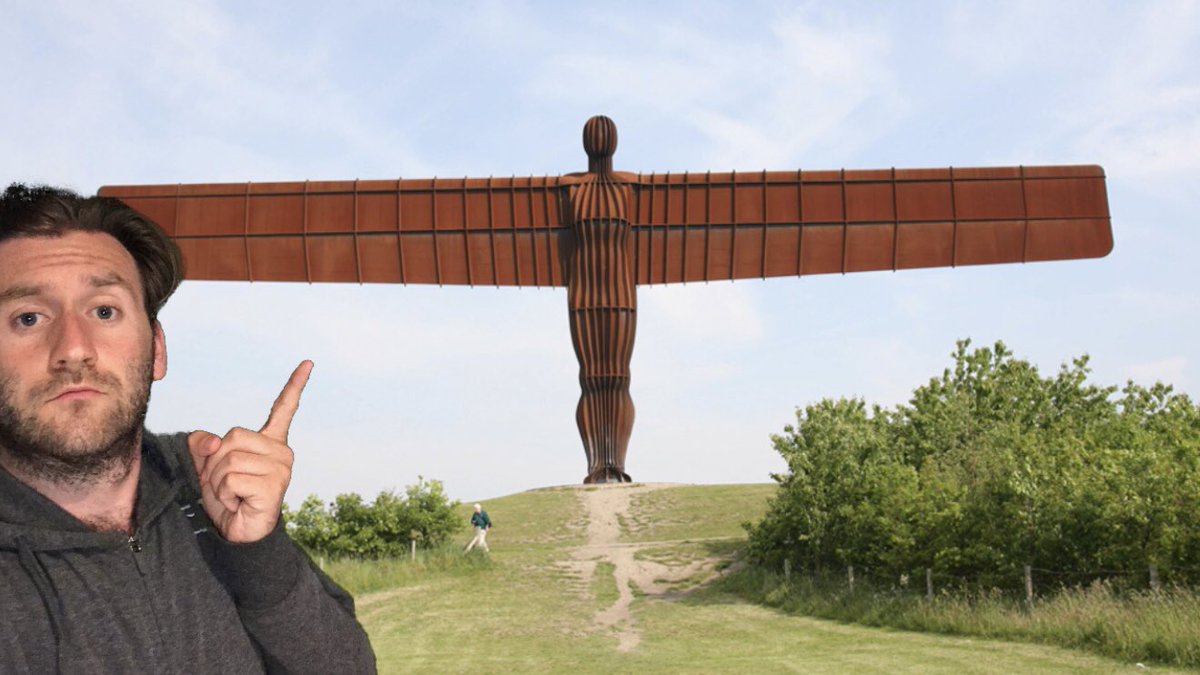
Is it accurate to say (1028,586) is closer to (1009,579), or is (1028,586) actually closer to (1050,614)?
(1009,579)

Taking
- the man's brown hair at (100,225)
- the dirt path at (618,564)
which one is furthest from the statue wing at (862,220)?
the man's brown hair at (100,225)

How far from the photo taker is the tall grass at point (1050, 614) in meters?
13.5

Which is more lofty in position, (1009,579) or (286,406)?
(286,406)

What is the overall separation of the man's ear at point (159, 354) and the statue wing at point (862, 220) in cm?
2697

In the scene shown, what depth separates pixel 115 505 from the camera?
2.38m

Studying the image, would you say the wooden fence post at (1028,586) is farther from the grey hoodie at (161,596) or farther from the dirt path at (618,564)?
the grey hoodie at (161,596)

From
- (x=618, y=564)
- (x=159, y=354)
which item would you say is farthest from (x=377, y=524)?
(x=159, y=354)

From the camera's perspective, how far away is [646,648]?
16266mm

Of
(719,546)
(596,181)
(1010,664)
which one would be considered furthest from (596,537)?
(1010,664)

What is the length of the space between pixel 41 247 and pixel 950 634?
53.8ft

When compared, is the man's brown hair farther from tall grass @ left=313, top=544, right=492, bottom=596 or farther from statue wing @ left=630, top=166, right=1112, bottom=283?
statue wing @ left=630, top=166, right=1112, bottom=283

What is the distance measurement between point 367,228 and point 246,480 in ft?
88.6

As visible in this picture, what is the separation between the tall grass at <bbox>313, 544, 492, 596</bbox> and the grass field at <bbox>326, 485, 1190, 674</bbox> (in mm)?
48

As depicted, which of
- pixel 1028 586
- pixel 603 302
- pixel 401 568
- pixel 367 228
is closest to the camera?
pixel 1028 586
